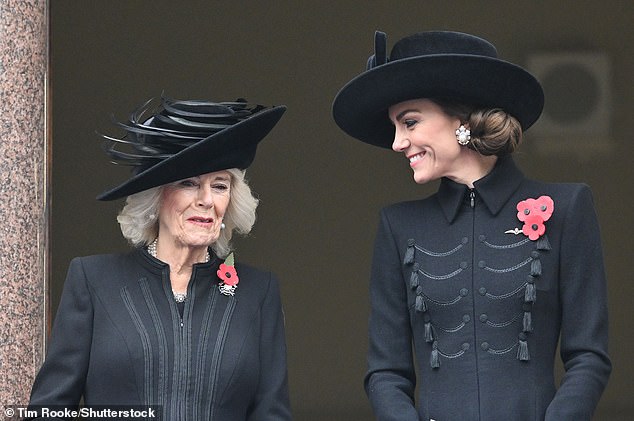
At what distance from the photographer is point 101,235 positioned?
33.0ft

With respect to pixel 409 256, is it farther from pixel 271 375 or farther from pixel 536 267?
pixel 271 375

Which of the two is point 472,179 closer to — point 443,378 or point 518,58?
point 443,378

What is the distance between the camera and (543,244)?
4.31 metres

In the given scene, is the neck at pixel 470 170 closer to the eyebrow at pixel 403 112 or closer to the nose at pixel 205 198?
the eyebrow at pixel 403 112

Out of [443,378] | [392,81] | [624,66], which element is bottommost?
[443,378]

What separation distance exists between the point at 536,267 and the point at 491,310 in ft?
0.61

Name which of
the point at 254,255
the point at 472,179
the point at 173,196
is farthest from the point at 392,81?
the point at 254,255

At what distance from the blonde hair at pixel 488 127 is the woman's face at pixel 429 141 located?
28 millimetres

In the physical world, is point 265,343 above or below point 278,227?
below

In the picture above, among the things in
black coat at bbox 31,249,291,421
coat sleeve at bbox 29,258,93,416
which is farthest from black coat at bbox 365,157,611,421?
coat sleeve at bbox 29,258,93,416

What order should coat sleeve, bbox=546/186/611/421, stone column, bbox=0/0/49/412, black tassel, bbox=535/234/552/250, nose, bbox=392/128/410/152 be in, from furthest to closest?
stone column, bbox=0/0/49/412
nose, bbox=392/128/410/152
black tassel, bbox=535/234/552/250
coat sleeve, bbox=546/186/611/421

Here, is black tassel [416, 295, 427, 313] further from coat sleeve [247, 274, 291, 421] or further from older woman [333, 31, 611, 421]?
coat sleeve [247, 274, 291, 421]

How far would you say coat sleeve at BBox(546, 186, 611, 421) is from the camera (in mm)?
4191

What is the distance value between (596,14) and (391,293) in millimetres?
6169
